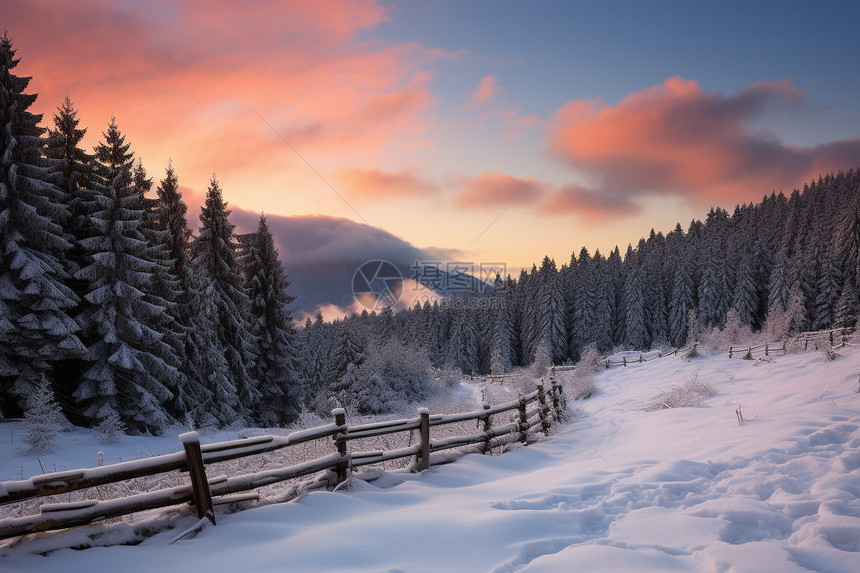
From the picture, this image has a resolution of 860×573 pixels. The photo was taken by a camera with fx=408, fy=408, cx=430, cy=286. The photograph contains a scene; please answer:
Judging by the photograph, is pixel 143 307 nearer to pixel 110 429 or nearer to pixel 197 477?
pixel 110 429

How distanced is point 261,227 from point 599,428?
2537 centimetres

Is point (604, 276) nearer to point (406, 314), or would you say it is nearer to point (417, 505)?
point (406, 314)

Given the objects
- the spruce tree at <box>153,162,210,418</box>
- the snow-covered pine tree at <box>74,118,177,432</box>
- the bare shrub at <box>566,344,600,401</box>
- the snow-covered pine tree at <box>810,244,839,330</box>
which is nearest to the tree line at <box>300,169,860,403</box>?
the snow-covered pine tree at <box>810,244,839,330</box>

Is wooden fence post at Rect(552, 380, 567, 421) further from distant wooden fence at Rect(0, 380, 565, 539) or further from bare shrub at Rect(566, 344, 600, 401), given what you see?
bare shrub at Rect(566, 344, 600, 401)

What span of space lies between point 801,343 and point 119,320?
1372 inches

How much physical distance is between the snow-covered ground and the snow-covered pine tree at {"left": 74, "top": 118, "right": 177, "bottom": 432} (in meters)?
15.5

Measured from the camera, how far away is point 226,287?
25656 mm

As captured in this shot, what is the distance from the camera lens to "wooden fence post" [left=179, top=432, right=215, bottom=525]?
5.12m

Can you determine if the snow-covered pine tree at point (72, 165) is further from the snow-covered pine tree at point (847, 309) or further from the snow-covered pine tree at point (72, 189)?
the snow-covered pine tree at point (847, 309)

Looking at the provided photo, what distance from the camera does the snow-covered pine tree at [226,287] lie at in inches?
981

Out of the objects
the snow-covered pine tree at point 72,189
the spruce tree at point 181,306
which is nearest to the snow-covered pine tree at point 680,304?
the spruce tree at point 181,306

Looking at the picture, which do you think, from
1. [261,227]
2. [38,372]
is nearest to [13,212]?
[38,372]

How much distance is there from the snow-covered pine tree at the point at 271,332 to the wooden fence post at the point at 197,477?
23981mm

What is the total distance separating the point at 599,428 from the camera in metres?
13.2
